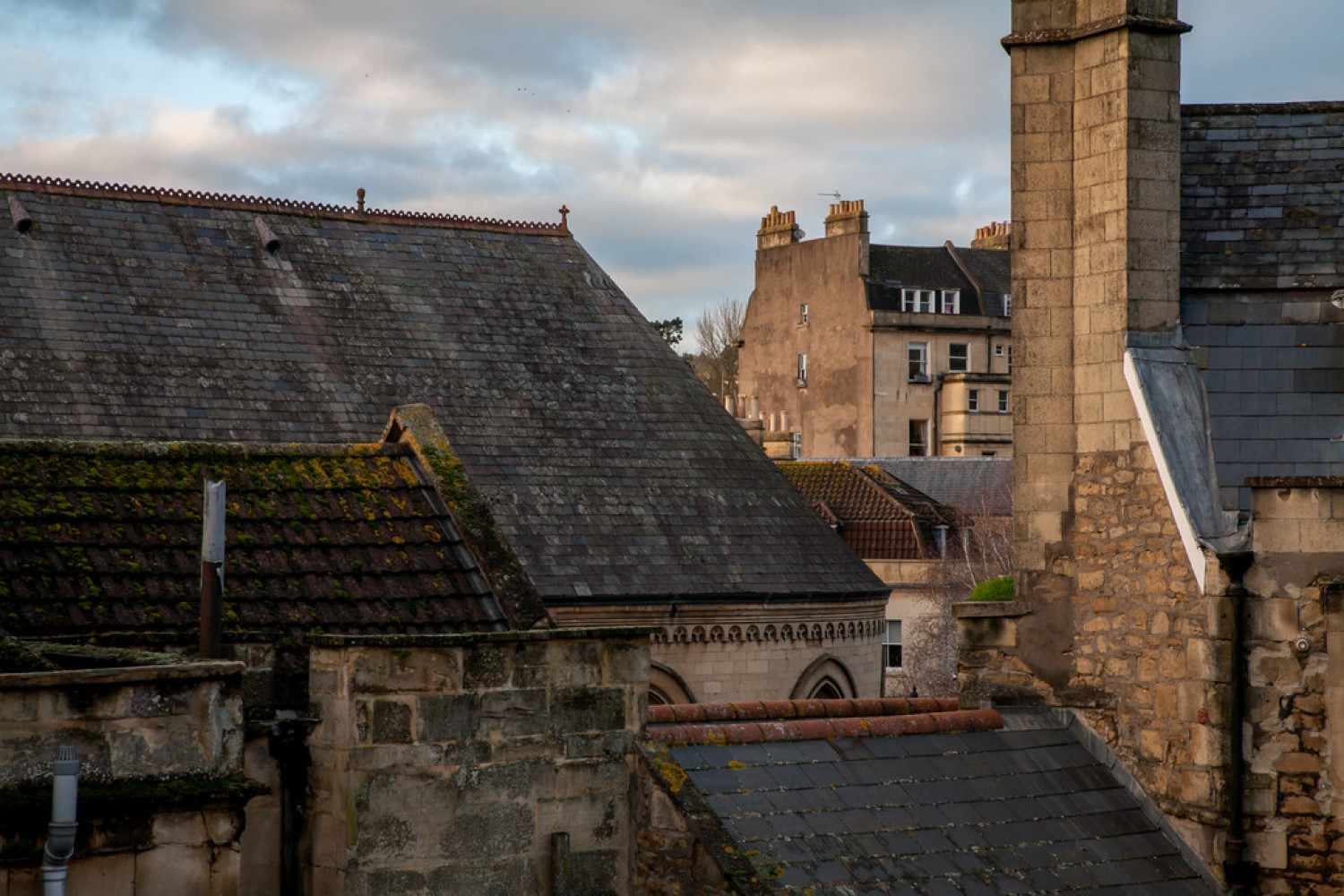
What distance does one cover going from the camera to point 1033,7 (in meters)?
13.7

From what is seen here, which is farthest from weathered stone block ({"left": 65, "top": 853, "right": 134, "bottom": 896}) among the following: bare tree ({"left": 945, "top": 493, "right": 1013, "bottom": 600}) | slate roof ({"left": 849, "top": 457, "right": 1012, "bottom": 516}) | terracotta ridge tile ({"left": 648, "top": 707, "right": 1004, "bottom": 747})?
slate roof ({"left": 849, "top": 457, "right": 1012, "bottom": 516})

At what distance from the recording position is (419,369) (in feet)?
85.1

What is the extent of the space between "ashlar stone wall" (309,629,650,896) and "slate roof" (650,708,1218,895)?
498 millimetres

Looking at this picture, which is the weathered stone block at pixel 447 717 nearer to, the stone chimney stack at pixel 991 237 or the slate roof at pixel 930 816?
the slate roof at pixel 930 816

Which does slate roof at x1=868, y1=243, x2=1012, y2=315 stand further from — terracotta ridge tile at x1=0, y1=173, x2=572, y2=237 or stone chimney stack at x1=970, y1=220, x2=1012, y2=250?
terracotta ridge tile at x1=0, y1=173, x2=572, y2=237

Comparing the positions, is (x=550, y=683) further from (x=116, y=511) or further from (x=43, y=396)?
(x=43, y=396)

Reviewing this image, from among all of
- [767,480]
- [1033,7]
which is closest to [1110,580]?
[1033,7]

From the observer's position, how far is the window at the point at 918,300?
68500 millimetres

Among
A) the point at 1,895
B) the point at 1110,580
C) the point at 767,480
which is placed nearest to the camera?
the point at 1,895

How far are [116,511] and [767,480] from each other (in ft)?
59.3

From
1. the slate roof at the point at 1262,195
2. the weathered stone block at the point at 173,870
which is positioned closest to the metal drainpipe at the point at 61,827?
the weathered stone block at the point at 173,870

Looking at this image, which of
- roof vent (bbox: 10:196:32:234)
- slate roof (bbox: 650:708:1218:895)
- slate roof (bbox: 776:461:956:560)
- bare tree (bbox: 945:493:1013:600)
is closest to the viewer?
slate roof (bbox: 650:708:1218:895)

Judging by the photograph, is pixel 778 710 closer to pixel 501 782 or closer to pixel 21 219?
pixel 501 782

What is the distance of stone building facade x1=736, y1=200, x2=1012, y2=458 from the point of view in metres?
67.2
